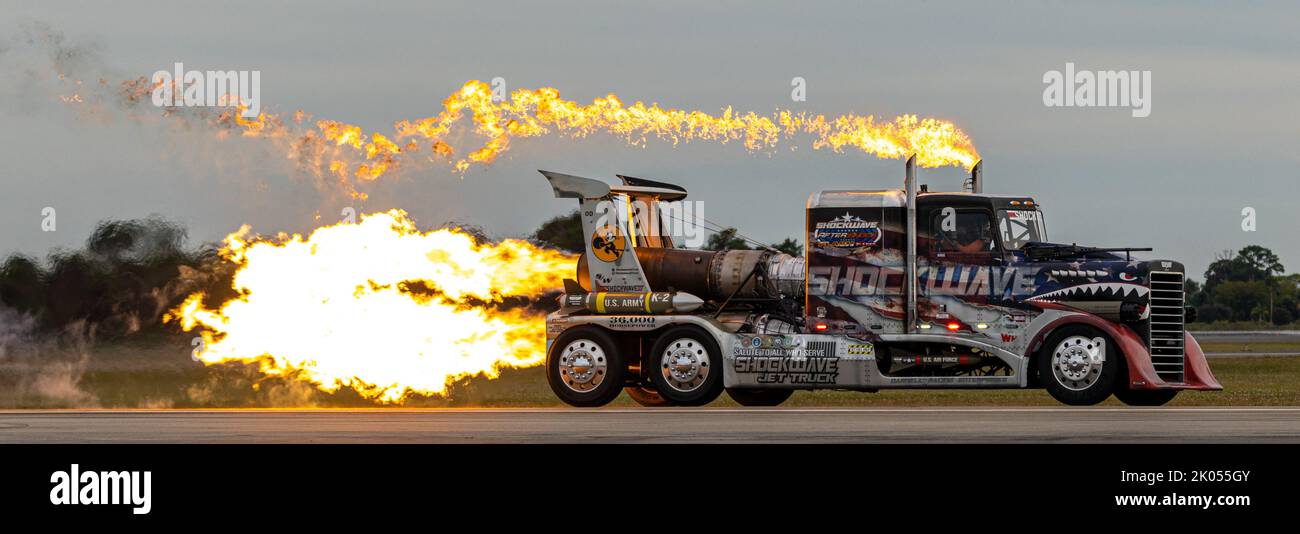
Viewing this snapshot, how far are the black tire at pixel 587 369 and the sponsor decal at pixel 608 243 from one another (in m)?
1.20

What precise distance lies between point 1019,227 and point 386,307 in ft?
36.4

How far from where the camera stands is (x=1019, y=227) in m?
25.4

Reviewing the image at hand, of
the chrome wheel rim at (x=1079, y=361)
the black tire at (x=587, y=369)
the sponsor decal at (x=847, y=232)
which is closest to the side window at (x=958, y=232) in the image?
the sponsor decal at (x=847, y=232)

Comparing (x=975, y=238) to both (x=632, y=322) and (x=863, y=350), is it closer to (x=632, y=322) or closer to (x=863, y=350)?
(x=863, y=350)

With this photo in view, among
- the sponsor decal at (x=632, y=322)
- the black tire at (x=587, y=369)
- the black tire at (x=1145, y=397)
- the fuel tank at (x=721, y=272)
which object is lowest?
the black tire at (x=1145, y=397)

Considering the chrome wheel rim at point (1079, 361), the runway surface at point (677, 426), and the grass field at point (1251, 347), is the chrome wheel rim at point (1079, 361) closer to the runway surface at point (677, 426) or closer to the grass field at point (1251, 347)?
the runway surface at point (677, 426)

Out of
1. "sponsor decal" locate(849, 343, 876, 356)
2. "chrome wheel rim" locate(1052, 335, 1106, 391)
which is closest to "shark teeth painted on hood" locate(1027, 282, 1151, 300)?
"chrome wheel rim" locate(1052, 335, 1106, 391)

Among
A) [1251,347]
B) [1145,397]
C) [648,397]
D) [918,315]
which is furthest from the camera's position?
[1251,347]

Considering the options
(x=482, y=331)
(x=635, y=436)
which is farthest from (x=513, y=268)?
(x=635, y=436)

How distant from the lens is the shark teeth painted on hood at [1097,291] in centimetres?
2505

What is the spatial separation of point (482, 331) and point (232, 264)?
491 cm

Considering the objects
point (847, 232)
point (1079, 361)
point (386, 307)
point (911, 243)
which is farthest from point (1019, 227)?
point (386, 307)
